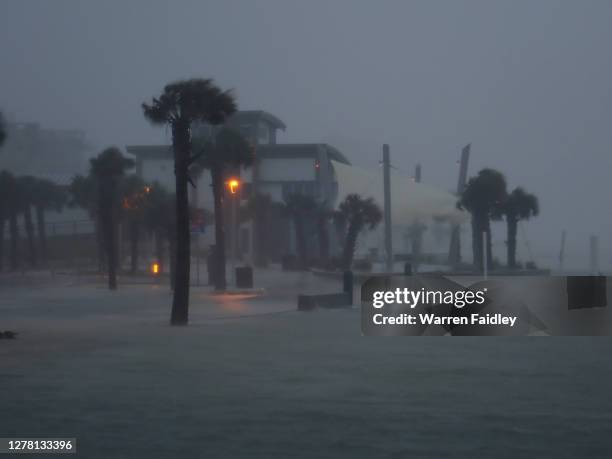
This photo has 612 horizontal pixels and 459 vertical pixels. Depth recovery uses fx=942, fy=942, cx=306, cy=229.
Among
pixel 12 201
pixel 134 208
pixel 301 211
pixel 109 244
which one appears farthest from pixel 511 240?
pixel 12 201

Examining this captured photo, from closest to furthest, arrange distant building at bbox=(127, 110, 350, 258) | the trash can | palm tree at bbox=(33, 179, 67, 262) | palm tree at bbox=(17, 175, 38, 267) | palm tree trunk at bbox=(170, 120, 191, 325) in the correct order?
palm tree trunk at bbox=(170, 120, 191, 325)
the trash can
palm tree at bbox=(17, 175, 38, 267)
palm tree at bbox=(33, 179, 67, 262)
distant building at bbox=(127, 110, 350, 258)

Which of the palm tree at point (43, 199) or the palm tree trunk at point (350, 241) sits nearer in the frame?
the palm tree trunk at point (350, 241)

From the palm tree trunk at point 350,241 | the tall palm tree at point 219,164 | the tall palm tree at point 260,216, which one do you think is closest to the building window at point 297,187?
the tall palm tree at point 260,216

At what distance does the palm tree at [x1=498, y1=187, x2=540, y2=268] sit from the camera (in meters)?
57.2

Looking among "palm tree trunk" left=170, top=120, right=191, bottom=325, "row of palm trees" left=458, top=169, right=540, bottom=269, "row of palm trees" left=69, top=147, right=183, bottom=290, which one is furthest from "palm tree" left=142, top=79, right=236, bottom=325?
"row of palm trees" left=458, top=169, right=540, bottom=269

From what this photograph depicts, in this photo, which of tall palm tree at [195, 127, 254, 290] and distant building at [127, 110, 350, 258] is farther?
distant building at [127, 110, 350, 258]

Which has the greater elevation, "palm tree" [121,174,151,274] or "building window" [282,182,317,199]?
"building window" [282,182,317,199]

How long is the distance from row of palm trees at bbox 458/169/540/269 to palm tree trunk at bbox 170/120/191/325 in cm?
3376

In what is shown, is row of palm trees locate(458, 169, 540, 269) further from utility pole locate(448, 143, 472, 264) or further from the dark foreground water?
the dark foreground water

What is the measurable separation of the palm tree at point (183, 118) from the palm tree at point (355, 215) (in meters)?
36.0

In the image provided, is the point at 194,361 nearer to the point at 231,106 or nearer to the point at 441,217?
the point at 231,106

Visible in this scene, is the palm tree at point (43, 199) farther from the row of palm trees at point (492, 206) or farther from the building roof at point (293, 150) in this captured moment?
the row of palm trees at point (492, 206)

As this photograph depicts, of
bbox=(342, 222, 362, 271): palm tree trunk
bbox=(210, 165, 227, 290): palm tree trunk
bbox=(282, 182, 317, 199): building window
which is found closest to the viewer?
bbox=(210, 165, 227, 290): palm tree trunk

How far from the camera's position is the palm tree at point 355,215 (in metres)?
59.5
